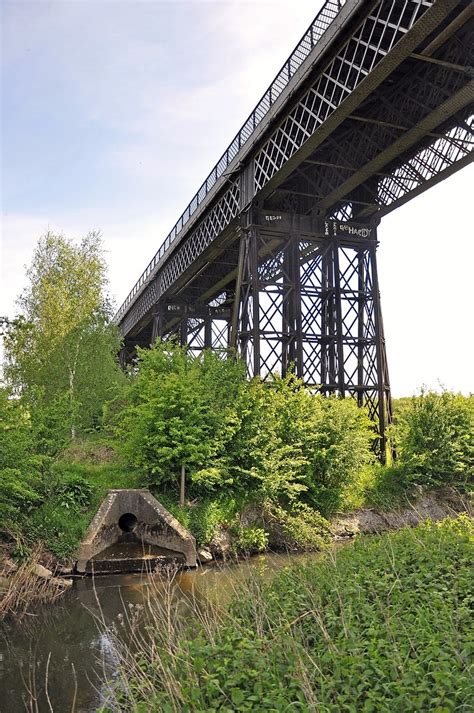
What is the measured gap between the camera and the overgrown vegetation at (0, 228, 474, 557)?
15.5 m

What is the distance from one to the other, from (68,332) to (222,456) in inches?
530

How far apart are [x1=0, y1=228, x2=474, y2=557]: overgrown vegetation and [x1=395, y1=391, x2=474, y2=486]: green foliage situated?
0.14 feet

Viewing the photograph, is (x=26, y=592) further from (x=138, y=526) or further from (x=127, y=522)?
(x=127, y=522)

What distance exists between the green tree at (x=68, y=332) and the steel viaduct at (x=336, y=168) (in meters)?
5.58

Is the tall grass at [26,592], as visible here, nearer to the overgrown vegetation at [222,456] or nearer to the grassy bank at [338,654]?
the overgrown vegetation at [222,456]

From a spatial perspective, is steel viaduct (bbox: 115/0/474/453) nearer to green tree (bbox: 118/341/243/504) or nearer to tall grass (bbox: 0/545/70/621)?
green tree (bbox: 118/341/243/504)

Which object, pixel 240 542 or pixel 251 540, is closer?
pixel 240 542

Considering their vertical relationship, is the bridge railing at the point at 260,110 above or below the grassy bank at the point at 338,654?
above

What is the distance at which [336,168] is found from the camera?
21.7m

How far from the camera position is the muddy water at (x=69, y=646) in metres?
7.62

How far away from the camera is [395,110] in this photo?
58.6 ft

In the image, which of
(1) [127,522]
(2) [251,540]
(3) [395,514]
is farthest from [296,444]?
(1) [127,522]

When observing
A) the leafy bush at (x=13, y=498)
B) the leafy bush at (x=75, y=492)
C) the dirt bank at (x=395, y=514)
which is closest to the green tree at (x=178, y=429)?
the leafy bush at (x=75, y=492)

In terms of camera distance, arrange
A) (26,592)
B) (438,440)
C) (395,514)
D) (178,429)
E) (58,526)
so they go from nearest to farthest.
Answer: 1. (26,592)
2. (58,526)
3. (178,429)
4. (395,514)
5. (438,440)
